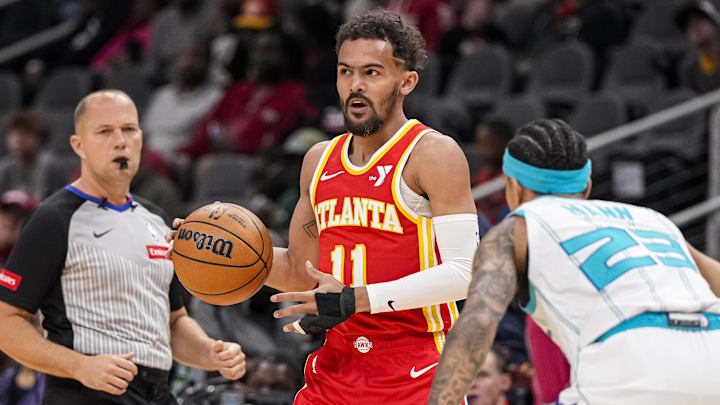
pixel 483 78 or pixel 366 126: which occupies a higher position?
pixel 483 78

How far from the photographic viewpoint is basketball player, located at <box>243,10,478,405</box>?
12.5ft

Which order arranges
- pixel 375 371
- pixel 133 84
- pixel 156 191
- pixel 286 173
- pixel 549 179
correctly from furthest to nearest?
pixel 133 84, pixel 286 173, pixel 156 191, pixel 375 371, pixel 549 179

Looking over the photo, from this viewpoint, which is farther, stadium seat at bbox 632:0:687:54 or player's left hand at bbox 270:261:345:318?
stadium seat at bbox 632:0:687:54

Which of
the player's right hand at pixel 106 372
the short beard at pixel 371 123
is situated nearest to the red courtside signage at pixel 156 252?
the player's right hand at pixel 106 372

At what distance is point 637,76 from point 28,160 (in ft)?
20.1

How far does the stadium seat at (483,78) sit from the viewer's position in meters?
10.2

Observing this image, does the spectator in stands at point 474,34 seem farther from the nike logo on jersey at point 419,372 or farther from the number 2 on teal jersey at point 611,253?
the number 2 on teal jersey at point 611,253

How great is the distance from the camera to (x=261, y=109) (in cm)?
1052

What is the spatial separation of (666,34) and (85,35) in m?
7.79

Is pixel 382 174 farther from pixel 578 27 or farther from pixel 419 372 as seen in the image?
pixel 578 27

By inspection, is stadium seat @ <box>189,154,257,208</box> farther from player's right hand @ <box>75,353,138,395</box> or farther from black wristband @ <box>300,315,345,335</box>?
black wristband @ <box>300,315,345,335</box>

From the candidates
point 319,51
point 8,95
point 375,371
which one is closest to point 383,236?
point 375,371

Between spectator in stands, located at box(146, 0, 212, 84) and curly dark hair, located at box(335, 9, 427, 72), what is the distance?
864 centimetres

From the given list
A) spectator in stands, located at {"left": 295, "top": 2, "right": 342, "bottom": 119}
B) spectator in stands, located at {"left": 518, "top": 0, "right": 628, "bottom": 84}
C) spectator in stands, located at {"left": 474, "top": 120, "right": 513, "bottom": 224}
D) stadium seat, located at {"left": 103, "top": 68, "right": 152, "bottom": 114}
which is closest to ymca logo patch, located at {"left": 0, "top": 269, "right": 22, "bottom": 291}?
spectator in stands, located at {"left": 474, "top": 120, "right": 513, "bottom": 224}
